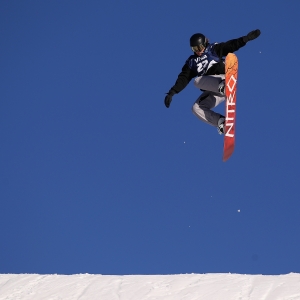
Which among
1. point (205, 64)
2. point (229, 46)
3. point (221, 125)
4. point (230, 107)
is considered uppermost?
point (229, 46)

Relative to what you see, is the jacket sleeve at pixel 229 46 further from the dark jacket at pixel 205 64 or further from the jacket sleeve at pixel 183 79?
the jacket sleeve at pixel 183 79

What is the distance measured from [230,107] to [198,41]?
2.87ft

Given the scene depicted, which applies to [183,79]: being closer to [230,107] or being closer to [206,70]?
[206,70]

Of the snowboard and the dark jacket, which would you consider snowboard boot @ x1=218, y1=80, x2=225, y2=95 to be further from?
the dark jacket

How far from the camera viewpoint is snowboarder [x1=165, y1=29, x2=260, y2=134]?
276 inches

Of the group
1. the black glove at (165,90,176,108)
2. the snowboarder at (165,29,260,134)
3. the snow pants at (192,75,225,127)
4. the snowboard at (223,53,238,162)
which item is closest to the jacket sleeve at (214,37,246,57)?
the snowboarder at (165,29,260,134)

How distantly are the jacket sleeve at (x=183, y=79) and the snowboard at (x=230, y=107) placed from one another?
18.5 inches

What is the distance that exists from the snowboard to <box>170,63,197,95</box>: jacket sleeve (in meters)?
0.47
